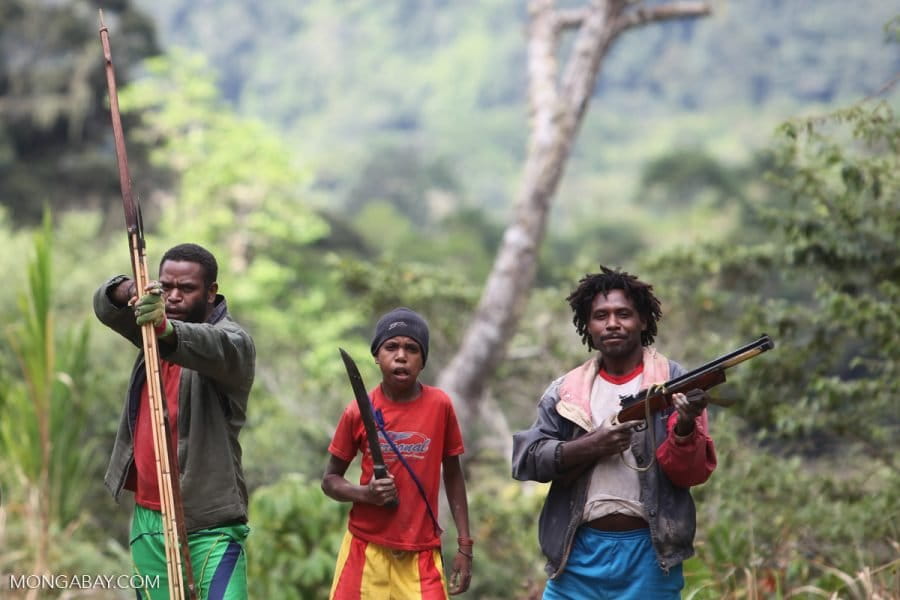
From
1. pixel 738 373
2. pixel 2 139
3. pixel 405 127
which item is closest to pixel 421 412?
pixel 738 373

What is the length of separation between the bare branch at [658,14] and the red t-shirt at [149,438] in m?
6.61

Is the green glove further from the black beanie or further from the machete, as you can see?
the black beanie

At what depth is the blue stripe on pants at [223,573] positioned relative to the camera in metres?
3.67

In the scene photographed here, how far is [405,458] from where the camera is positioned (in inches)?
150

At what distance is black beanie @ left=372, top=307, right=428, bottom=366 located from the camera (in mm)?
3816

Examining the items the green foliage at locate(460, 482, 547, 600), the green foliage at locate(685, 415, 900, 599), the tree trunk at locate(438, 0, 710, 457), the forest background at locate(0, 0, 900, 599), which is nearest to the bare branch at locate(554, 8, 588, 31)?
the tree trunk at locate(438, 0, 710, 457)

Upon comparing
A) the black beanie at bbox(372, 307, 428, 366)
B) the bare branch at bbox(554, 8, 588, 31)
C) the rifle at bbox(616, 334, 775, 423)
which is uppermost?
the bare branch at bbox(554, 8, 588, 31)

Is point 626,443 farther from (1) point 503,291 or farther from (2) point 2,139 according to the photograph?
(2) point 2,139

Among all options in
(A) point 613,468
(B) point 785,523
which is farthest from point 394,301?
(A) point 613,468

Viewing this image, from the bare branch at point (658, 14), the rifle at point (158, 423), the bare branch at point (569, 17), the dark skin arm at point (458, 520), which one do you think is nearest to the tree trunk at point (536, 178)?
the bare branch at point (658, 14)

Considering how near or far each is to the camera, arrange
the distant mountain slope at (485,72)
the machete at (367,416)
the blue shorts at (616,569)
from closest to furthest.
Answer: the blue shorts at (616,569), the machete at (367,416), the distant mountain slope at (485,72)

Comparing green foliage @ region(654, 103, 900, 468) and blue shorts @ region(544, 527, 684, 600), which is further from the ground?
green foliage @ region(654, 103, 900, 468)

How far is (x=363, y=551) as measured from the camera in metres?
3.82

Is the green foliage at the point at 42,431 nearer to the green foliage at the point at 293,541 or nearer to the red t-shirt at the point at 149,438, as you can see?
the green foliage at the point at 293,541
